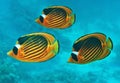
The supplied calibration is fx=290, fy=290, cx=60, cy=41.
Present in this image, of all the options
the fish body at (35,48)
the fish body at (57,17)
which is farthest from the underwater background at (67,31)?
the fish body at (35,48)

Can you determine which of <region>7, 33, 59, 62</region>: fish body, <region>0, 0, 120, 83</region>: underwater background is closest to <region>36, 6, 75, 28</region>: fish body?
<region>7, 33, 59, 62</region>: fish body

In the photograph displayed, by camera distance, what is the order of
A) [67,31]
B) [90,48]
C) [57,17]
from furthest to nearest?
[67,31], [57,17], [90,48]

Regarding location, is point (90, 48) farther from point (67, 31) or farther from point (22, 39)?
point (67, 31)

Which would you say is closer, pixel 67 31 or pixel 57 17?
pixel 57 17

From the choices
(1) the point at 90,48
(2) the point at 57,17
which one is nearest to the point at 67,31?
(2) the point at 57,17

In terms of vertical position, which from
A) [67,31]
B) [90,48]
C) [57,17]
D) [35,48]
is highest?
[57,17]

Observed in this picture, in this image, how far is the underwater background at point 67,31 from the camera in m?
13.1

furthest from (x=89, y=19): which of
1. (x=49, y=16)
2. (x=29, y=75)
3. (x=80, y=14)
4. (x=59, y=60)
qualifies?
(x=49, y=16)

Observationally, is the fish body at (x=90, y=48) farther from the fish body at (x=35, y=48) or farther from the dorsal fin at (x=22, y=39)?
the dorsal fin at (x=22, y=39)

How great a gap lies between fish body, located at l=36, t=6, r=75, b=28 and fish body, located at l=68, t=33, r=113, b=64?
1.56 feet

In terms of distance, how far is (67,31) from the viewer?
1405cm

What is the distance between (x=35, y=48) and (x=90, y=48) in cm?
58

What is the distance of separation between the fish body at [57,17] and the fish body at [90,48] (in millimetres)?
477

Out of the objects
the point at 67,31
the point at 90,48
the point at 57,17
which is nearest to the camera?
the point at 90,48
